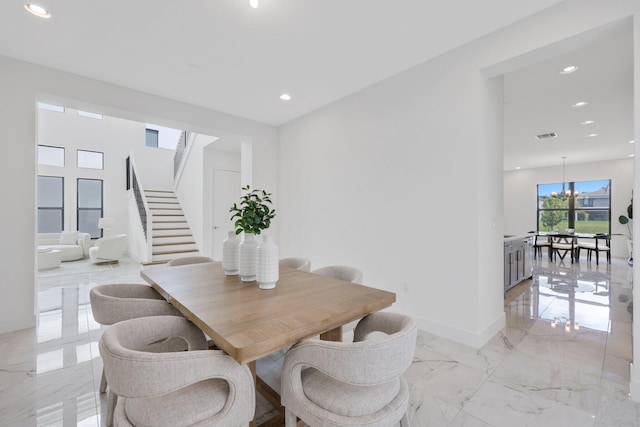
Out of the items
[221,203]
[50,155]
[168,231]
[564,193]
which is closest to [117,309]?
[221,203]

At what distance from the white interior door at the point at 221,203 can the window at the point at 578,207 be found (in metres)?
8.78

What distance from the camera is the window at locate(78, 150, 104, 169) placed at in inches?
342

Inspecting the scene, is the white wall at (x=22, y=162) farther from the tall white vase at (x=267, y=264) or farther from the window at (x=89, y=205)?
the window at (x=89, y=205)

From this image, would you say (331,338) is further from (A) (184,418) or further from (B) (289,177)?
(B) (289,177)

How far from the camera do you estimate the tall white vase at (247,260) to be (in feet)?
6.65

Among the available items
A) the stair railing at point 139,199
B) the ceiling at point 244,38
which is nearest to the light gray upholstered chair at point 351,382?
the ceiling at point 244,38

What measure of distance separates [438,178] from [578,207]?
28.6 ft

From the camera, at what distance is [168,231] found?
724 centimetres

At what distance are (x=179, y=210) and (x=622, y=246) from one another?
12376 millimetres

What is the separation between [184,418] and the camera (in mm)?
1062

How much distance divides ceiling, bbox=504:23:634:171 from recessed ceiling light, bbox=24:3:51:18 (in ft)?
14.1

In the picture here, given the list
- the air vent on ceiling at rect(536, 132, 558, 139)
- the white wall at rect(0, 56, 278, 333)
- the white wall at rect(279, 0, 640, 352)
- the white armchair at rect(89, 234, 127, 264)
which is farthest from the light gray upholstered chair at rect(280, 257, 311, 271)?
the white armchair at rect(89, 234, 127, 264)

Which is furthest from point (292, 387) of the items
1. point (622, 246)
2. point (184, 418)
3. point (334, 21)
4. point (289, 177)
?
point (622, 246)

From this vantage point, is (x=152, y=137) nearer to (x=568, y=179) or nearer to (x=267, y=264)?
(x=267, y=264)
